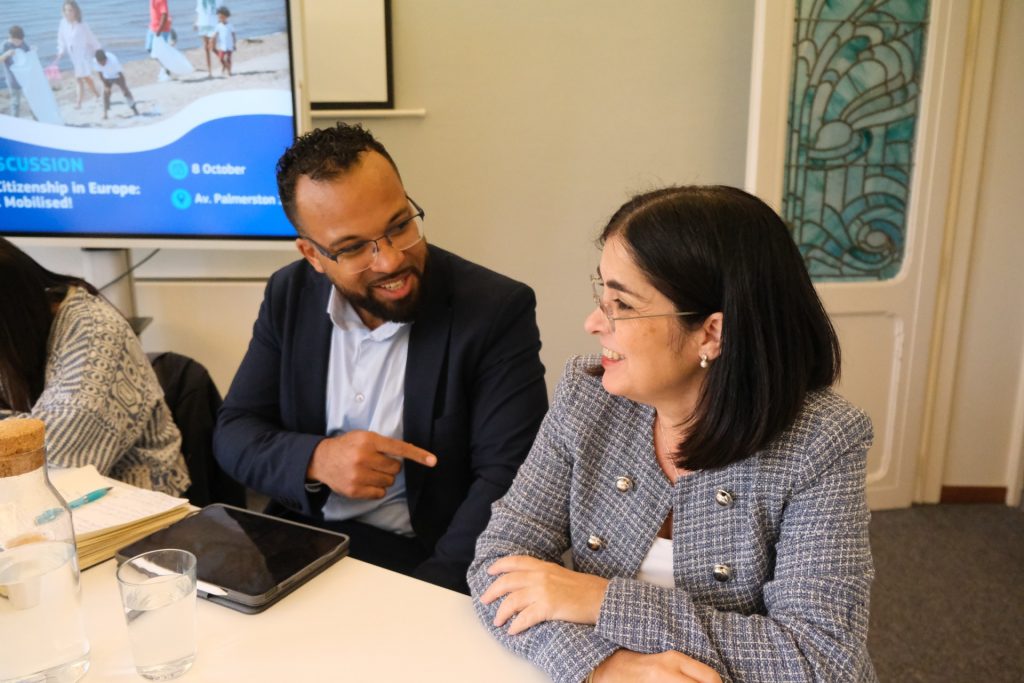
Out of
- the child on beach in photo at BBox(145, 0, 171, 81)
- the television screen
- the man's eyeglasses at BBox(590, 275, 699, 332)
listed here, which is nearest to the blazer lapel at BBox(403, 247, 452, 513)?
the man's eyeglasses at BBox(590, 275, 699, 332)

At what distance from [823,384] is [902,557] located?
1.85 metres

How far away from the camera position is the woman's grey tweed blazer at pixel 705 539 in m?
0.93

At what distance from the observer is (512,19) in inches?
101

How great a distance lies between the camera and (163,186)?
7.74 feet

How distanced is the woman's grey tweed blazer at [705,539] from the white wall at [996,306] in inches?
82.9

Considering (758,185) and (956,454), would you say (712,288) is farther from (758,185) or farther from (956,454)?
(956,454)

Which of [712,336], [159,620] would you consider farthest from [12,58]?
[712,336]

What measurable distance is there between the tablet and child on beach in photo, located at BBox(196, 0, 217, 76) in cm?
152

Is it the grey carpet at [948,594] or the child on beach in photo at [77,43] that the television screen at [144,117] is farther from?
the grey carpet at [948,594]

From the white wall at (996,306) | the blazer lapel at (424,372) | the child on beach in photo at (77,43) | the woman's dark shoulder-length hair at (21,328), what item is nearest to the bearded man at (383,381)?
the blazer lapel at (424,372)

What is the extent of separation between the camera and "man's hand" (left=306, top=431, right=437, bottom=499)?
4.80ft

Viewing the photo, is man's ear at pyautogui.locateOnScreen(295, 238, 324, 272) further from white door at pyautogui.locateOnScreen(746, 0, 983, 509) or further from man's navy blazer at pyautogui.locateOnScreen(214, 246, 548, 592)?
white door at pyautogui.locateOnScreen(746, 0, 983, 509)

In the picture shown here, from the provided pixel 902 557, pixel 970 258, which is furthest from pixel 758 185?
pixel 902 557

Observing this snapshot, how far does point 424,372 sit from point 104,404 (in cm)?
63
